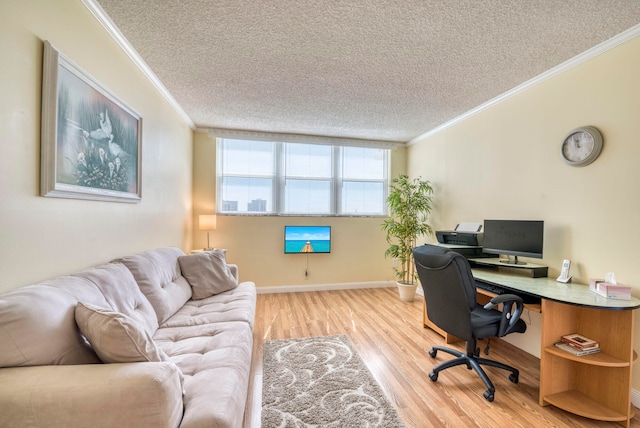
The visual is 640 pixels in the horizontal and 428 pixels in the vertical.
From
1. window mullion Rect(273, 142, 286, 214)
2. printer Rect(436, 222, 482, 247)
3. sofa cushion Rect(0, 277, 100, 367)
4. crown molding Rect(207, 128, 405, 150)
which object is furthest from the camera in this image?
window mullion Rect(273, 142, 286, 214)

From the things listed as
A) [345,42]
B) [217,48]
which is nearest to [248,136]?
[217,48]

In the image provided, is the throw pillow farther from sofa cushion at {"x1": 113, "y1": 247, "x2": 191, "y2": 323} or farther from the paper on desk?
the paper on desk

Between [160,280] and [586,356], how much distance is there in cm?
305

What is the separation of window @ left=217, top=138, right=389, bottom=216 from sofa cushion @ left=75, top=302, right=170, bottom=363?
3.30 metres

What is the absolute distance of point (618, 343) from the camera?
5.95ft

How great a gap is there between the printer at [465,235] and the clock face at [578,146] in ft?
3.43

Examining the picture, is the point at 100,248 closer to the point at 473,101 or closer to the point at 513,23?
the point at 513,23

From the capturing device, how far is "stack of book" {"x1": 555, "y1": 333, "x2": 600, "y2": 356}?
1816mm

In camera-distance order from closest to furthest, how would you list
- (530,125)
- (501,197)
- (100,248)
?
(100,248), (530,125), (501,197)

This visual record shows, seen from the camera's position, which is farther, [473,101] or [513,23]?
[473,101]

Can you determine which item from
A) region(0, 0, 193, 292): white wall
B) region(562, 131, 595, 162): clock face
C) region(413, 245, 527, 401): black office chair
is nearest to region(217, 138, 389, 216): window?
region(0, 0, 193, 292): white wall

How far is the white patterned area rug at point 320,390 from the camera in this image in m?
1.65

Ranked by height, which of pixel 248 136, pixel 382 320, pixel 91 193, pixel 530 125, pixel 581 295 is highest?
pixel 248 136

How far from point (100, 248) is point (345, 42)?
7.48 feet
